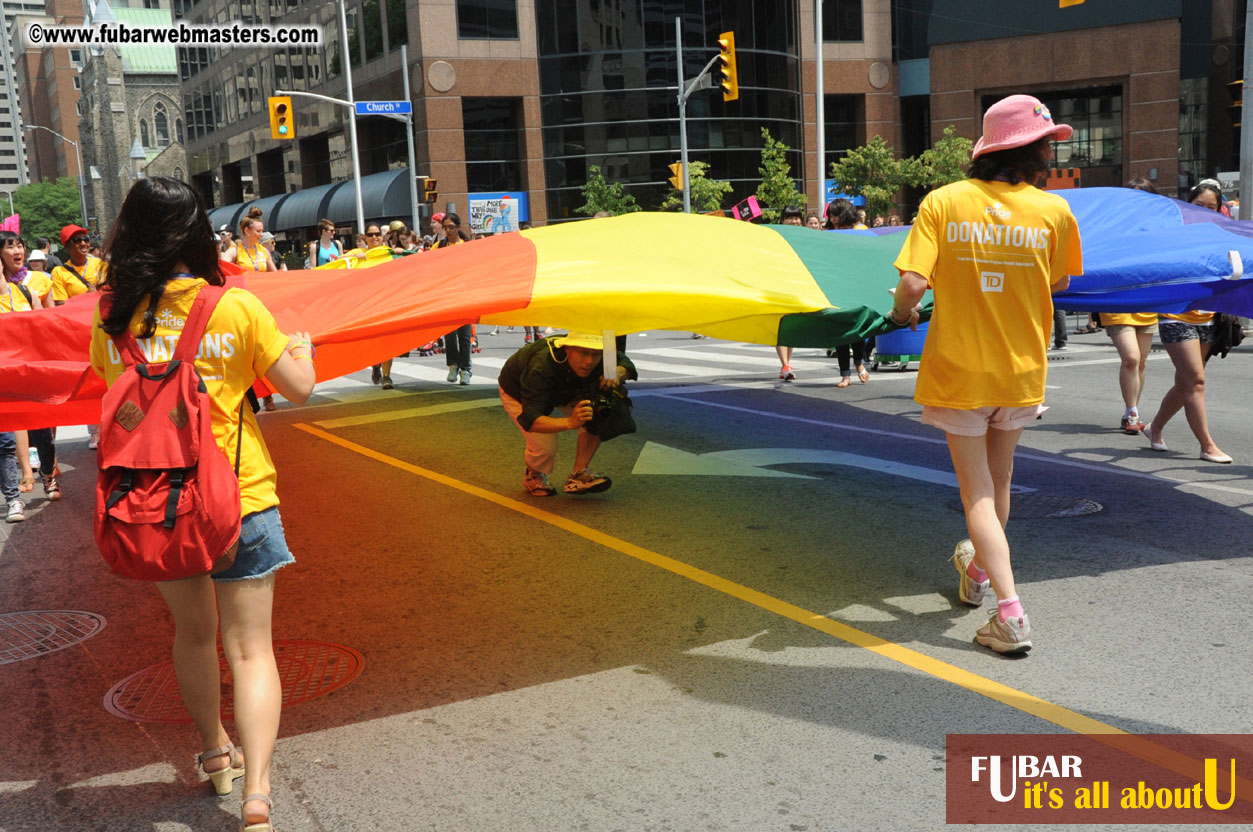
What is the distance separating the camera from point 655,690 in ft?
14.2

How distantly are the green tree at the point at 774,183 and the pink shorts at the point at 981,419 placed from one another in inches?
1466

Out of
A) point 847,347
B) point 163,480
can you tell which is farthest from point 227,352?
point 847,347

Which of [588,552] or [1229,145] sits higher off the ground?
[1229,145]

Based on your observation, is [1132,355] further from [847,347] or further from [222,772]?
[222,772]

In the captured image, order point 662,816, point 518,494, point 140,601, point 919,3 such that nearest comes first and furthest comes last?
point 662,816
point 140,601
point 518,494
point 919,3

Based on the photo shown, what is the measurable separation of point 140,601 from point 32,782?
219 cm

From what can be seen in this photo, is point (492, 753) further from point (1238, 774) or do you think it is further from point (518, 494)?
point (518, 494)

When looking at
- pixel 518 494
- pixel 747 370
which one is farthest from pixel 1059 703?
pixel 747 370

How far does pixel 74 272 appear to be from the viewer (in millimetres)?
10164

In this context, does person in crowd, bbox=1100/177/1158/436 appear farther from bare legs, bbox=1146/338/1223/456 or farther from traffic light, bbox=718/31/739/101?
traffic light, bbox=718/31/739/101

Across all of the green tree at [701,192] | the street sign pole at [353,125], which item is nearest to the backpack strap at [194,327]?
the street sign pole at [353,125]

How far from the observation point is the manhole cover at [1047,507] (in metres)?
6.62

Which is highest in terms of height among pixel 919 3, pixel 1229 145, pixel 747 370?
pixel 919 3

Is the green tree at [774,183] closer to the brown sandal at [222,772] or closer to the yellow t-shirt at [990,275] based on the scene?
the yellow t-shirt at [990,275]
